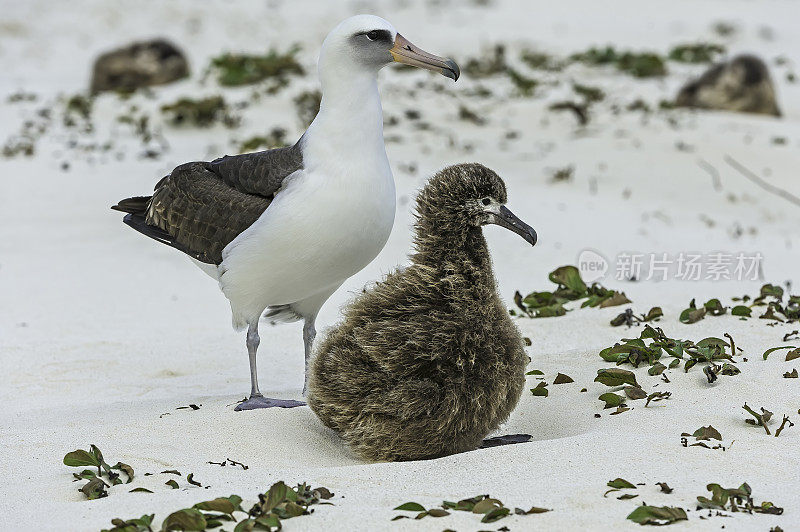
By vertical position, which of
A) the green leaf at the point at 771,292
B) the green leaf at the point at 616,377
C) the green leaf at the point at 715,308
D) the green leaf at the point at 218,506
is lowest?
the green leaf at the point at 218,506

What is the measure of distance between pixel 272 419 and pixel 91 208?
5949 millimetres

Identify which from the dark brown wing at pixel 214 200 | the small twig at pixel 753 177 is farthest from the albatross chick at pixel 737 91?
the dark brown wing at pixel 214 200

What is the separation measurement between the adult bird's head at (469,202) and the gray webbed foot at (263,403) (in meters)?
1.31

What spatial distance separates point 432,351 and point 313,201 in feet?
3.65

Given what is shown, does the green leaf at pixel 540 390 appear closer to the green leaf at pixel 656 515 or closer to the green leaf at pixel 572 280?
the green leaf at pixel 656 515

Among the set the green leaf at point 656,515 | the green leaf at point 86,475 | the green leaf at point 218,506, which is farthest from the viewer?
the green leaf at point 86,475

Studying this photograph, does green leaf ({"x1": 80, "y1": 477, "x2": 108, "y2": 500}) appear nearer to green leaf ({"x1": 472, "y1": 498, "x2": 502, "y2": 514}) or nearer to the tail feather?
green leaf ({"x1": 472, "y1": 498, "x2": 502, "y2": 514})

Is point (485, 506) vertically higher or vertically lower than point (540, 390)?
lower

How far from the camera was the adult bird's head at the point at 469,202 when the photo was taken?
4.57 m

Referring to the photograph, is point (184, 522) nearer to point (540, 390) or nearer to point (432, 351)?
point (432, 351)

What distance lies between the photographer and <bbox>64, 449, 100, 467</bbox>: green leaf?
13.5ft

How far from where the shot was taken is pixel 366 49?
5445 mm

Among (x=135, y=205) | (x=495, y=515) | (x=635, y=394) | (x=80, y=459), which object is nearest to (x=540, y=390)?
(x=635, y=394)

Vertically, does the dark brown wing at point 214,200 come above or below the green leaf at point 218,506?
above
